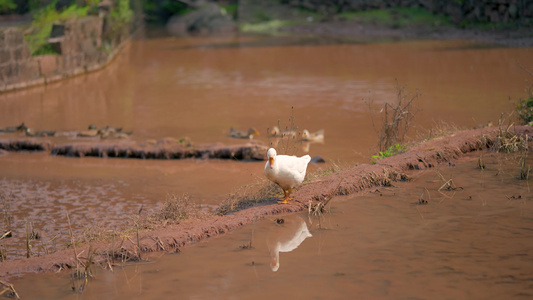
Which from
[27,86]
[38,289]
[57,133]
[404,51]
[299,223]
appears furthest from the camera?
[404,51]

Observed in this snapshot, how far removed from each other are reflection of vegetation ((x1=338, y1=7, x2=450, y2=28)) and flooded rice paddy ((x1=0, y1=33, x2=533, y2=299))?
275 inches

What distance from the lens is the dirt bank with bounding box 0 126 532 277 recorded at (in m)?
5.61

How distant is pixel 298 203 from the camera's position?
6.90 m

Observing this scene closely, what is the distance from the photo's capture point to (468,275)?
518 centimetres

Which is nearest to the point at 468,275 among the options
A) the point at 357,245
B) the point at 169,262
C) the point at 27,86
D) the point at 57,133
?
the point at 357,245

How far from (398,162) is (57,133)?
5985 millimetres

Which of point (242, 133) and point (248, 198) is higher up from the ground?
point (248, 198)

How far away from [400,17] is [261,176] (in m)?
21.5

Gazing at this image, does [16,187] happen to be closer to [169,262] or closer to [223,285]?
[169,262]

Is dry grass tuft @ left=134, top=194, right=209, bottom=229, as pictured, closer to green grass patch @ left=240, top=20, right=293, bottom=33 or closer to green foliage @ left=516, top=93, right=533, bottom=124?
green foliage @ left=516, top=93, right=533, bottom=124

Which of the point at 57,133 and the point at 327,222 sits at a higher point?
the point at 327,222

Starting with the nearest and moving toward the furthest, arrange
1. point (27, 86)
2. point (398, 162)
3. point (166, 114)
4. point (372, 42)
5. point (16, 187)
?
point (398, 162), point (16, 187), point (166, 114), point (27, 86), point (372, 42)

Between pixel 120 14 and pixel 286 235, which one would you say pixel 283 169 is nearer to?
pixel 286 235

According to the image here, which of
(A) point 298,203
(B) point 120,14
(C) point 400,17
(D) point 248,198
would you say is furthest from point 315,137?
(C) point 400,17
